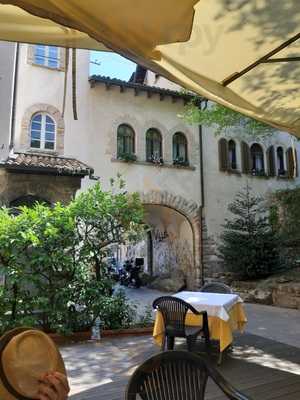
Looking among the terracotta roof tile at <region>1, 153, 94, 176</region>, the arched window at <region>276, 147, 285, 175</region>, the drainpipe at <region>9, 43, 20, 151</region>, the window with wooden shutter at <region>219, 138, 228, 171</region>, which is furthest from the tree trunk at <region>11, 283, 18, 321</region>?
the arched window at <region>276, 147, 285, 175</region>

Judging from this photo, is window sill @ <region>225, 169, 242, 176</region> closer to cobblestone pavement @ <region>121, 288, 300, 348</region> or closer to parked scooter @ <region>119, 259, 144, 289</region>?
parked scooter @ <region>119, 259, 144, 289</region>

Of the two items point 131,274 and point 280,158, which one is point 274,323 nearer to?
point 131,274

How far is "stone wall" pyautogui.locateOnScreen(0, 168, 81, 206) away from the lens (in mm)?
9945

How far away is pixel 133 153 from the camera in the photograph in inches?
523

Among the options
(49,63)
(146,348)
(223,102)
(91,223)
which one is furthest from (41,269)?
(49,63)

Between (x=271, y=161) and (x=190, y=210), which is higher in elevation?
(x=271, y=161)

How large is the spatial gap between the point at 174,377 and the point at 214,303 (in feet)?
9.55

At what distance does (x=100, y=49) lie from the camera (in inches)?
101

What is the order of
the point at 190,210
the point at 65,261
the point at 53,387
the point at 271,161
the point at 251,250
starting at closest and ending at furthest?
the point at 53,387 < the point at 65,261 < the point at 251,250 < the point at 190,210 < the point at 271,161

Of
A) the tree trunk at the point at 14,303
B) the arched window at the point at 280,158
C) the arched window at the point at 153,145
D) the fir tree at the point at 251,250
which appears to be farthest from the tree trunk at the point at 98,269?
the arched window at the point at 280,158

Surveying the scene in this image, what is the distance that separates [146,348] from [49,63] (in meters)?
10.0

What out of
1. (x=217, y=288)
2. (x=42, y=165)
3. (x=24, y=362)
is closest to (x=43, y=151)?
(x=42, y=165)

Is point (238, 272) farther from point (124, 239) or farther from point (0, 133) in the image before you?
point (0, 133)

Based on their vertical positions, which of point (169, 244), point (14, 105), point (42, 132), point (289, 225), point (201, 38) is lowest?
point (169, 244)
